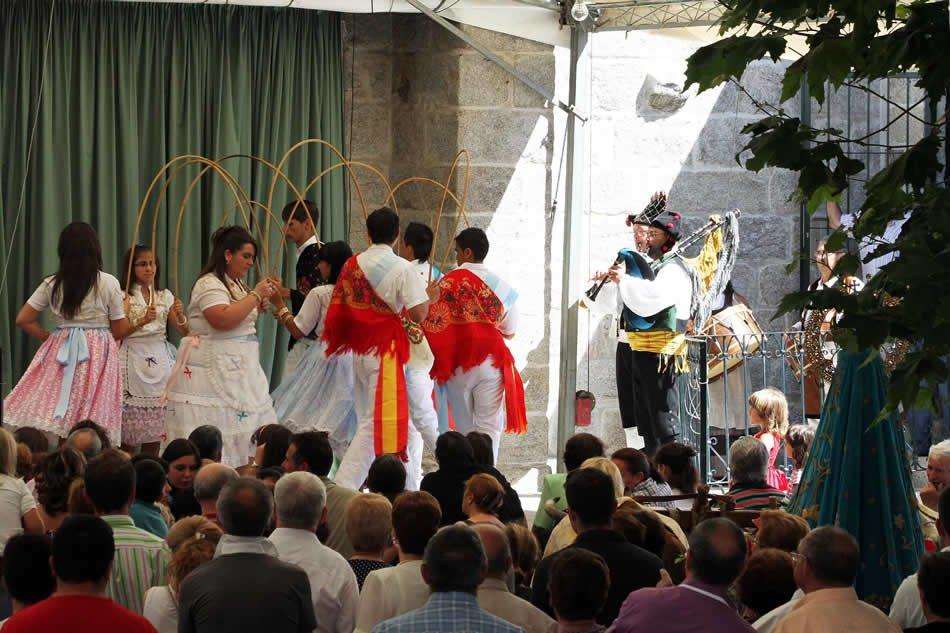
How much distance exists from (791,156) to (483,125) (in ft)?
20.4

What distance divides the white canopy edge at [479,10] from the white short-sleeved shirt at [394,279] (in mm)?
2109

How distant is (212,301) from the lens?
7.21 meters

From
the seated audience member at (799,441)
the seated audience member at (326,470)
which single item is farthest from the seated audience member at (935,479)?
the seated audience member at (326,470)

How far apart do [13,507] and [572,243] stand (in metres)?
5.26

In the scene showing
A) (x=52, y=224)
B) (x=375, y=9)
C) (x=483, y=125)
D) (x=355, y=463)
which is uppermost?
(x=375, y=9)

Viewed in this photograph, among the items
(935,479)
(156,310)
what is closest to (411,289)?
(156,310)

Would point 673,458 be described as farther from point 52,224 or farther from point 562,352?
point 52,224

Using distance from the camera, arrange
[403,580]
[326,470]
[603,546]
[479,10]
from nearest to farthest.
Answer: [403,580], [603,546], [326,470], [479,10]

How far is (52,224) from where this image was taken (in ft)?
30.0

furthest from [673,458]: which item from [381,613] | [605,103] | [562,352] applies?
[605,103]

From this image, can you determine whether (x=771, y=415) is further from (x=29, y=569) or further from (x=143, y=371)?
(x=29, y=569)

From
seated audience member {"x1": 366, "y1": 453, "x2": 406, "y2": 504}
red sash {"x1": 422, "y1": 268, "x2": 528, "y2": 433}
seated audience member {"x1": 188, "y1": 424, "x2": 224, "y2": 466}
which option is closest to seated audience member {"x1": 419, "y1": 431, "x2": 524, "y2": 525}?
seated audience member {"x1": 366, "y1": 453, "x2": 406, "y2": 504}

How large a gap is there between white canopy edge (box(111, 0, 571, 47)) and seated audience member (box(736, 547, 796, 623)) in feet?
17.8

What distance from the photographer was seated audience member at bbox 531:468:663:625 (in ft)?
13.8
